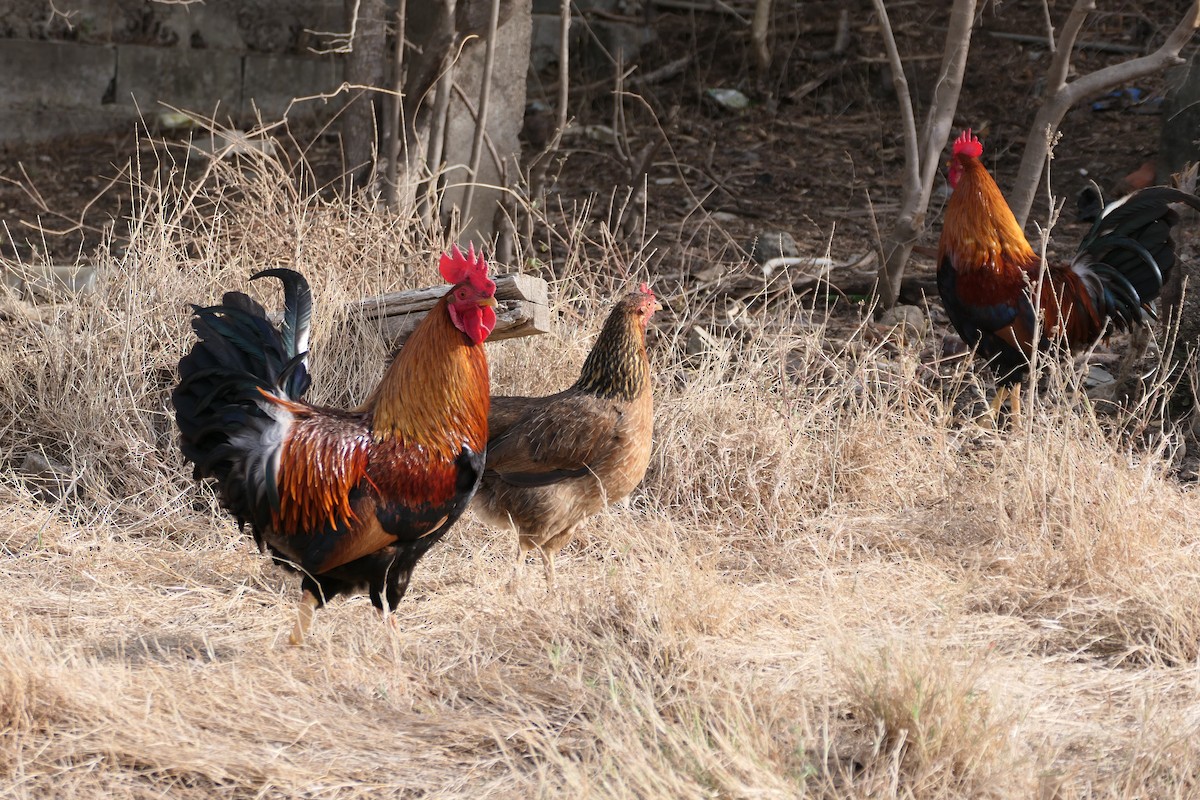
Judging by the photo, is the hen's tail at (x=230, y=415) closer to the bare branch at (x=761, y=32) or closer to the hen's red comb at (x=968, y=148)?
the hen's red comb at (x=968, y=148)

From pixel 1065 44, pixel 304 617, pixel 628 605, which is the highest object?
pixel 1065 44

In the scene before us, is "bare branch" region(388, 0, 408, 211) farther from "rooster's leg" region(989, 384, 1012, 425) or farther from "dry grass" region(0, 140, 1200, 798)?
"rooster's leg" region(989, 384, 1012, 425)

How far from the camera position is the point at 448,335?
13.1 ft

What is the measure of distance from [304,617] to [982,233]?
391 cm

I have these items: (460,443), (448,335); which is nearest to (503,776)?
(460,443)

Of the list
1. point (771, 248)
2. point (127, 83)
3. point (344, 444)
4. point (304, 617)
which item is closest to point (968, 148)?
point (771, 248)

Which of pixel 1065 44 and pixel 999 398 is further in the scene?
pixel 1065 44

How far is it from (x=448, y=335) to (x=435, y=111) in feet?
11.0

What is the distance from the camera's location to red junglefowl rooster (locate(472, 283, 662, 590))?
459cm

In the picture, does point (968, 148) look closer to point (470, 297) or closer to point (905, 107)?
point (905, 107)

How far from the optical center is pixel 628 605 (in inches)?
158

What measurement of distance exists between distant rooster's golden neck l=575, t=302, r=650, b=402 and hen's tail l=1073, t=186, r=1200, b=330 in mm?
2789

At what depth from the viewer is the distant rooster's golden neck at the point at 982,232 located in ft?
20.5

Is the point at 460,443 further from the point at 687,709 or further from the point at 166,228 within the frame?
the point at 166,228
